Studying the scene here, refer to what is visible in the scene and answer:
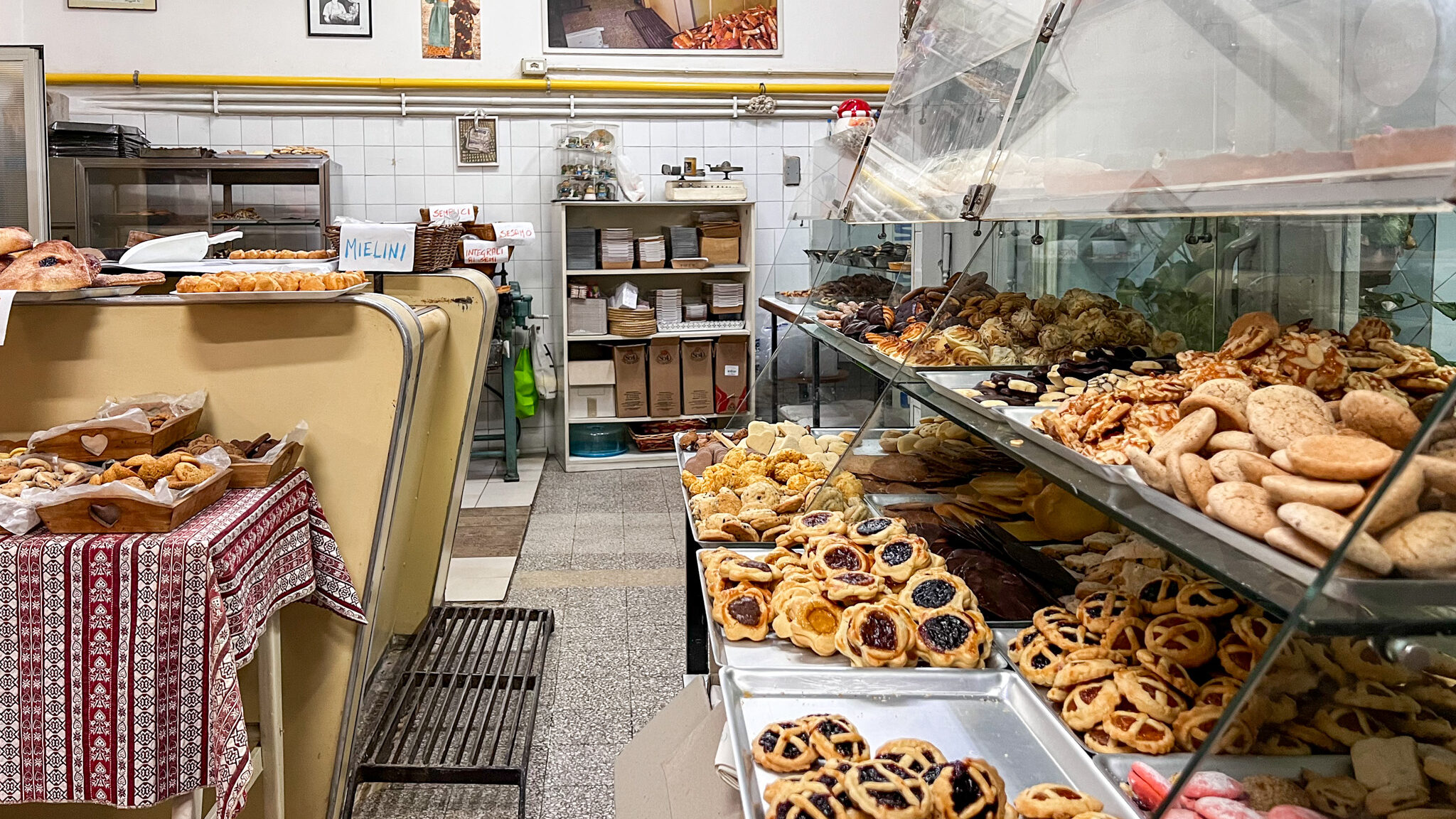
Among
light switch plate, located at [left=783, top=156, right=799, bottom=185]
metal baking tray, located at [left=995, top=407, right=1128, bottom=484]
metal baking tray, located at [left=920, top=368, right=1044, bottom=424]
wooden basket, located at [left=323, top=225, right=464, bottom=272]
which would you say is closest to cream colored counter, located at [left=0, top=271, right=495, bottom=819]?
wooden basket, located at [left=323, top=225, right=464, bottom=272]

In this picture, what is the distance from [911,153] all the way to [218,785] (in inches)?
84.6

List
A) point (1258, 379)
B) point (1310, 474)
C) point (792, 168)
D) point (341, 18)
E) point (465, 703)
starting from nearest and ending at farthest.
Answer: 1. point (1310, 474)
2. point (1258, 379)
3. point (465, 703)
4. point (341, 18)
5. point (792, 168)

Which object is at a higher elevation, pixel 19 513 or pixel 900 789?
pixel 19 513

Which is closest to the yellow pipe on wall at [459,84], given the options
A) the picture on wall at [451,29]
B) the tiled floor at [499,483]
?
the picture on wall at [451,29]

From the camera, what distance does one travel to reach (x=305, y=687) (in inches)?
100.0

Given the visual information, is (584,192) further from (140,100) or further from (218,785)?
(218,785)

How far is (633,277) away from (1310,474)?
687cm

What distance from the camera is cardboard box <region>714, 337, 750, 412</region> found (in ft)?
24.1

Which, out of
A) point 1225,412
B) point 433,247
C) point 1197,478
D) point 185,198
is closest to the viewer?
point 1197,478

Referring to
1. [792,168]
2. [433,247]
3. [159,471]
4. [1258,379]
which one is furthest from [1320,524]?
[792,168]

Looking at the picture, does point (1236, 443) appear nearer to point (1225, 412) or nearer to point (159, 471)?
point (1225, 412)

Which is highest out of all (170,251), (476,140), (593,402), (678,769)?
(476,140)

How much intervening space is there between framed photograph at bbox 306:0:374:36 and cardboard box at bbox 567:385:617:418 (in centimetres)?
273

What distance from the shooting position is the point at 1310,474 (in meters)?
0.93
